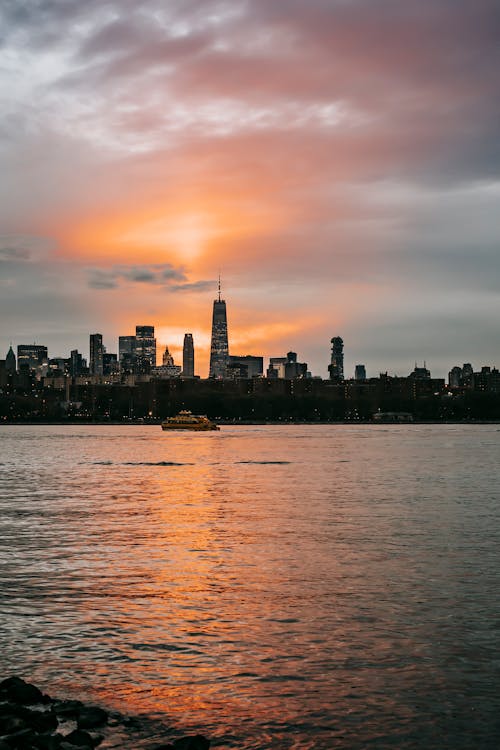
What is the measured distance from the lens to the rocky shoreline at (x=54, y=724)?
46.2 ft

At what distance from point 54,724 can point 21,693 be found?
4.98ft

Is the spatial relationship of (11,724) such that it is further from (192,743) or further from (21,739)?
(192,743)

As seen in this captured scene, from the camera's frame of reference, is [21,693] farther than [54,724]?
Yes

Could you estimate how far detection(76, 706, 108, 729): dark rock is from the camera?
50.2ft

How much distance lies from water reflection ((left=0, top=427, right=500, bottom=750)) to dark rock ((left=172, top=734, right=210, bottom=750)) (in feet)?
1.82

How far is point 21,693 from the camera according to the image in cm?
1634

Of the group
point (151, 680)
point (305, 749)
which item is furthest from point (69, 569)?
point (305, 749)

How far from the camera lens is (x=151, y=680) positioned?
709 inches

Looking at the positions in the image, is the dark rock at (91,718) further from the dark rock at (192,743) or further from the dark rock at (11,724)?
the dark rock at (192,743)

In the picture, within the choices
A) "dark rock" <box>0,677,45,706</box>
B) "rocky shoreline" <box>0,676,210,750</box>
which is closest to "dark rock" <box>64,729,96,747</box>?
"rocky shoreline" <box>0,676,210,750</box>

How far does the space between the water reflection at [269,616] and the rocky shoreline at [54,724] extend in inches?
Result: 32.7

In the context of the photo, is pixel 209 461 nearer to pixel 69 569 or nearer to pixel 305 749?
pixel 69 569

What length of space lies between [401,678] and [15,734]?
24.6 feet

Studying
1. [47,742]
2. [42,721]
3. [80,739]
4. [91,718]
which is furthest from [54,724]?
[47,742]
